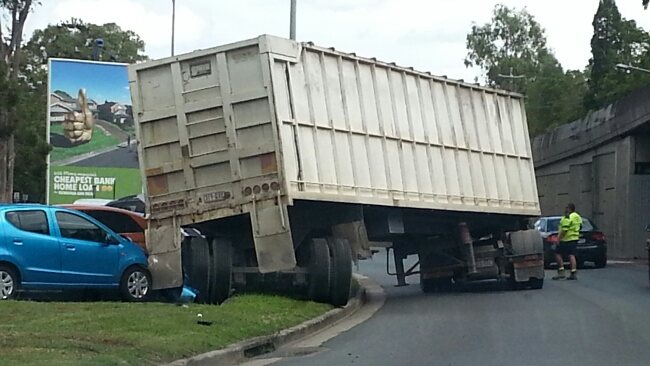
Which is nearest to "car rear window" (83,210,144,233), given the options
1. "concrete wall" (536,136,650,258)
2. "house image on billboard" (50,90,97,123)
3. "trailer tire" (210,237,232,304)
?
"trailer tire" (210,237,232,304)

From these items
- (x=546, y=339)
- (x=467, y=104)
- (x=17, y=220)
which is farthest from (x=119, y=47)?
(x=546, y=339)

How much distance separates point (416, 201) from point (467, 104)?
312cm

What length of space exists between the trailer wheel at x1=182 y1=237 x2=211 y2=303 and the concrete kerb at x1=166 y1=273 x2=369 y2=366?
199cm

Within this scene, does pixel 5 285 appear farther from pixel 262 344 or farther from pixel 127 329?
pixel 262 344

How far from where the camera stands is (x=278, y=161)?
667 inches

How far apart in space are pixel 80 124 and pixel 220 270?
1978 centimetres

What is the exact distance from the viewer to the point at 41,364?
10.6 metres

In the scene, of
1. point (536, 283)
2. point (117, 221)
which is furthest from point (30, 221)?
point (536, 283)

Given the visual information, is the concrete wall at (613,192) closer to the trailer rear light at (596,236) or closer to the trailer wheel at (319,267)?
the trailer rear light at (596,236)

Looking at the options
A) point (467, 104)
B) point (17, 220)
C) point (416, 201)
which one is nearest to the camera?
point (17, 220)

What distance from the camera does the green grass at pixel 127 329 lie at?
11453 mm

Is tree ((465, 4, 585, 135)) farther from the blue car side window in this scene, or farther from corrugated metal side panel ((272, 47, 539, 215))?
the blue car side window

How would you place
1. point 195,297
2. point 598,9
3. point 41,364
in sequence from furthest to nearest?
point 598,9, point 195,297, point 41,364

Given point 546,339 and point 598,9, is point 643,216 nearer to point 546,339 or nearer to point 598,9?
point 546,339
